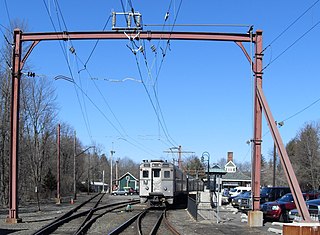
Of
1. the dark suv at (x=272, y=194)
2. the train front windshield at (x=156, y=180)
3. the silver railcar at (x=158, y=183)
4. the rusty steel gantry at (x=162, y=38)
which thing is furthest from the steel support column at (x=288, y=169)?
the train front windshield at (x=156, y=180)

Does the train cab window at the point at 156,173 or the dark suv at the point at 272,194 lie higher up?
the train cab window at the point at 156,173

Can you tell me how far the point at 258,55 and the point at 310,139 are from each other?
207 feet

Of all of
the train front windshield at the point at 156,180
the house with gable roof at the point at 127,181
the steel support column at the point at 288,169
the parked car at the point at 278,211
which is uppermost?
the steel support column at the point at 288,169

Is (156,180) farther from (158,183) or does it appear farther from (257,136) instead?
(257,136)

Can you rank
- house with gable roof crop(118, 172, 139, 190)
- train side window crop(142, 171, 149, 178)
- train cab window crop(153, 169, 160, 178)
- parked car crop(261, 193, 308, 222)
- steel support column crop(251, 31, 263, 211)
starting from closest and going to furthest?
steel support column crop(251, 31, 263, 211) < parked car crop(261, 193, 308, 222) < train cab window crop(153, 169, 160, 178) < train side window crop(142, 171, 149, 178) < house with gable roof crop(118, 172, 139, 190)

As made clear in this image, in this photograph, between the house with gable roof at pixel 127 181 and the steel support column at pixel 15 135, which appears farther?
the house with gable roof at pixel 127 181

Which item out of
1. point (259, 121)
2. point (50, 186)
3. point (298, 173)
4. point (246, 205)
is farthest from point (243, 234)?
point (298, 173)

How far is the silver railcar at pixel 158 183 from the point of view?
1339 inches

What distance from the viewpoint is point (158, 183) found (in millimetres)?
34125

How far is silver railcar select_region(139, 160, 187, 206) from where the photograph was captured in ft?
112

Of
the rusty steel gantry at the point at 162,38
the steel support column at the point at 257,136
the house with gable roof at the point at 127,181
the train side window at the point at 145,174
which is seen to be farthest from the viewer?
the house with gable roof at the point at 127,181

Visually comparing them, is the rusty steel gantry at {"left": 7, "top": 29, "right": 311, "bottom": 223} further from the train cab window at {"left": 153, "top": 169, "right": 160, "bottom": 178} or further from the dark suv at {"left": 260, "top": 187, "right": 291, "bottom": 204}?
the train cab window at {"left": 153, "top": 169, "right": 160, "bottom": 178}

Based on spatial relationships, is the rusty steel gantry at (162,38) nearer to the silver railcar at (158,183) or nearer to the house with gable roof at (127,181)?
the silver railcar at (158,183)

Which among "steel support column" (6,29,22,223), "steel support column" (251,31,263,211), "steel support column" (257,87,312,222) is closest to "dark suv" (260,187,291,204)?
"steel support column" (251,31,263,211)
